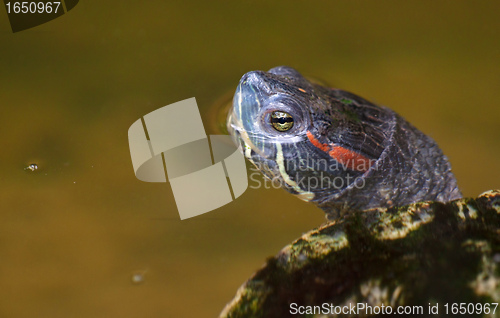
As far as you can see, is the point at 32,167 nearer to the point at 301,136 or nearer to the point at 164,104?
the point at 164,104

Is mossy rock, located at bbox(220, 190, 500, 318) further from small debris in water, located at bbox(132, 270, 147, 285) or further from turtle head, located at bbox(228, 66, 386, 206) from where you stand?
small debris in water, located at bbox(132, 270, 147, 285)

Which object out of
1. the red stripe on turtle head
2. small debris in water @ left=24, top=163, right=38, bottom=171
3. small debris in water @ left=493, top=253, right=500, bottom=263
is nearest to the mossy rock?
small debris in water @ left=493, top=253, right=500, bottom=263

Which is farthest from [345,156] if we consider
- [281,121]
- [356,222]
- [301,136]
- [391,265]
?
[391,265]

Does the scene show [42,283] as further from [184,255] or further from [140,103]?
[140,103]

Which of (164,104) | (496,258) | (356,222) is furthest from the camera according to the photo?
(164,104)

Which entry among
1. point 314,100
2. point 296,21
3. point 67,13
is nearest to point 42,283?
point 314,100

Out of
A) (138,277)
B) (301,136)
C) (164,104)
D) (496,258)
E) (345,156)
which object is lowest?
(496,258)

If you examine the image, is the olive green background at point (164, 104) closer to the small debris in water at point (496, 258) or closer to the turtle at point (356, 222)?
the turtle at point (356, 222)
